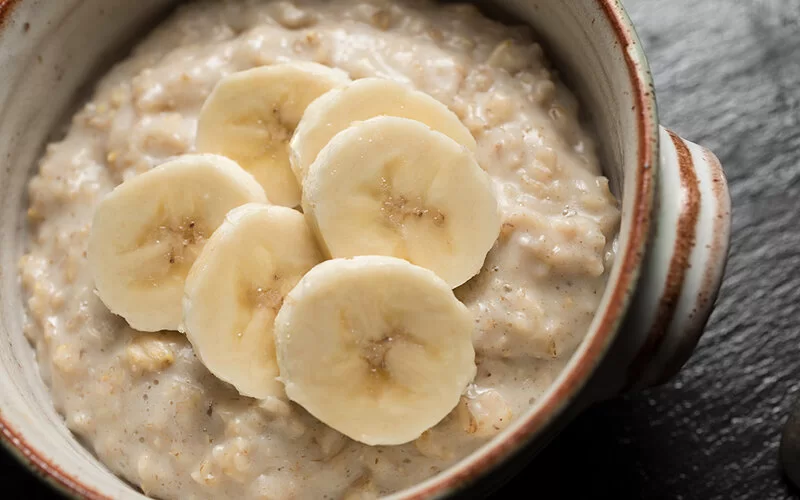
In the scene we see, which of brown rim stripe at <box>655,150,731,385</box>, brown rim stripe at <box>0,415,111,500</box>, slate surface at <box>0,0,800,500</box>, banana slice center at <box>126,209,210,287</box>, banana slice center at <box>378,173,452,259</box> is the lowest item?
slate surface at <box>0,0,800,500</box>

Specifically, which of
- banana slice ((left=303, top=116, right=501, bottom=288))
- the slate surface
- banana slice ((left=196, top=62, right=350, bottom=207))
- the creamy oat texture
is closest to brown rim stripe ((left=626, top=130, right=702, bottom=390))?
the creamy oat texture

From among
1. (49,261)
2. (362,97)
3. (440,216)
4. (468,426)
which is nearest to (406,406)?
(468,426)

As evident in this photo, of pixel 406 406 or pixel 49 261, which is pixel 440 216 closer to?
pixel 406 406

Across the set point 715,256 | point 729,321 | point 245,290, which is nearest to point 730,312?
point 729,321

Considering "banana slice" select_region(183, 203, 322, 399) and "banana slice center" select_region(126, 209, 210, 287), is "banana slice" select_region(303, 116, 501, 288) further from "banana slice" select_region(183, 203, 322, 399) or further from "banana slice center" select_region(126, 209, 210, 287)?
"banana slice center" select_region(126, 209, 210, 287)

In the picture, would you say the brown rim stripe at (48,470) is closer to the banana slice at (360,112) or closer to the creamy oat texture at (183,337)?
the creamy oat texture at (183,337)

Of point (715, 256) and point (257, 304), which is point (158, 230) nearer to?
point (257, 304)
